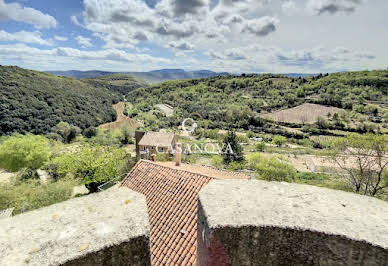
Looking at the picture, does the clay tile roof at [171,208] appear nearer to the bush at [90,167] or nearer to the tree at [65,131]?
the bush at [90,167]

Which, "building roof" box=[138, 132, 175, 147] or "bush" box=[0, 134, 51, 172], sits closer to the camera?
"bush" box=[0, 134, 51, 172]

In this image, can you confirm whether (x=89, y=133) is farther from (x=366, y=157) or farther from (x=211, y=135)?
(x=366, y=157)

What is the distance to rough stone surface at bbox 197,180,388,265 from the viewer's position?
99.3 inches

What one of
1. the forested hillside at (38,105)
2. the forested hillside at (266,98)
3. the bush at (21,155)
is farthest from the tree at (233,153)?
the forested hillside at (38,105)

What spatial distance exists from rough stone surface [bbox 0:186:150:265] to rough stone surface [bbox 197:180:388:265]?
0.97m

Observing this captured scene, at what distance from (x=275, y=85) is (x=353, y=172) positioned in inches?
5120

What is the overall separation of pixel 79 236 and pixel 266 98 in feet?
425

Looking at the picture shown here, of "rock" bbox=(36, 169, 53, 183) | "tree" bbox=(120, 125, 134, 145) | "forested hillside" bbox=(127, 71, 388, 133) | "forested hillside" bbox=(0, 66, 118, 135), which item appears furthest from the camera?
"forested hillside" bbox=(127, 71, 388, 133)

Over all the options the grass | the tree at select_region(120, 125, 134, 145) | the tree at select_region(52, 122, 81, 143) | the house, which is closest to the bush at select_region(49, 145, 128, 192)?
the grass

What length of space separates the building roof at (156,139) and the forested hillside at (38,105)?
4492 centimetres

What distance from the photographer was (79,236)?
7.93 feet

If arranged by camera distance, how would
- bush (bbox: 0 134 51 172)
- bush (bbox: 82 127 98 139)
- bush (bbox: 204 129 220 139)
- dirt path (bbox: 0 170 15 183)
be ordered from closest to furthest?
1. bush (bbox: 0 134 51 172)
2. dirt path (bbox: 0 170 15 183)
3. bush (bbox: 204 129 220 139)
4. bush (bbox: 82 127 98 139)

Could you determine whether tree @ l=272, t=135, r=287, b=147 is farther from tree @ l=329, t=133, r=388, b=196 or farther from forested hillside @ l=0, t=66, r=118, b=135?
forested hillside @ l=0, t=66, r=118, b=135

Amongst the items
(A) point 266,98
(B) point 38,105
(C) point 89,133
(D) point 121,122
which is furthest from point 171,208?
(A) point 266,98
